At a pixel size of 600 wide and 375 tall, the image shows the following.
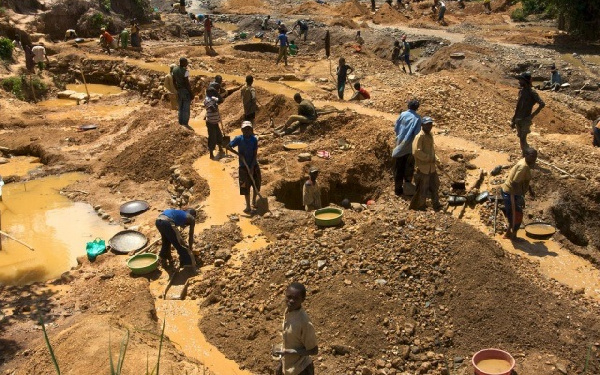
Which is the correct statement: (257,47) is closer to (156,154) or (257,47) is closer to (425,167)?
(156,154)

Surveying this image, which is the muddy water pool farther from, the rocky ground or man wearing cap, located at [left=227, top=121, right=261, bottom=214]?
man wearing cap, located at [left=227, top=121, right=261, bottom=214]

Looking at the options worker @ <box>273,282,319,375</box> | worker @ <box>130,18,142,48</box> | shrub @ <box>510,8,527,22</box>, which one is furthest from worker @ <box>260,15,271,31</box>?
worker @ <box>273,282,319,375</box>

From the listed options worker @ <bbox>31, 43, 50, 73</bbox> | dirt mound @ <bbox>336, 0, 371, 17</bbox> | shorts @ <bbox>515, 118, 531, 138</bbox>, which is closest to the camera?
shorts @ <bbox>515, 118, 531, 138</bbox>

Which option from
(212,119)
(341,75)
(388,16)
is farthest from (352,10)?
(212,119)

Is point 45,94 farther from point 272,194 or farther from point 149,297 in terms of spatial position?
point 149,297

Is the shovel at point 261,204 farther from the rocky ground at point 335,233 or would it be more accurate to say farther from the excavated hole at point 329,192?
the excavated hole at point 329,192

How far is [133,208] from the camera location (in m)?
11.1

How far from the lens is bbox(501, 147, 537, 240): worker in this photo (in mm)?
8117

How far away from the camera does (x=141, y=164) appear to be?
41.3 feet

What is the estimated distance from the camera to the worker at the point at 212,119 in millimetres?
11602

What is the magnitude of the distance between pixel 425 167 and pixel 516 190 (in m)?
1.34

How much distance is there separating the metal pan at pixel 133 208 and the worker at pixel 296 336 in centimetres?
661

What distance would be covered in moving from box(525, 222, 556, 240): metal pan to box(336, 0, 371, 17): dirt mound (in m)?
26.9

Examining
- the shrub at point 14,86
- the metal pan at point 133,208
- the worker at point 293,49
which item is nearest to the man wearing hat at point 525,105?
the metal pan at point 133,208
